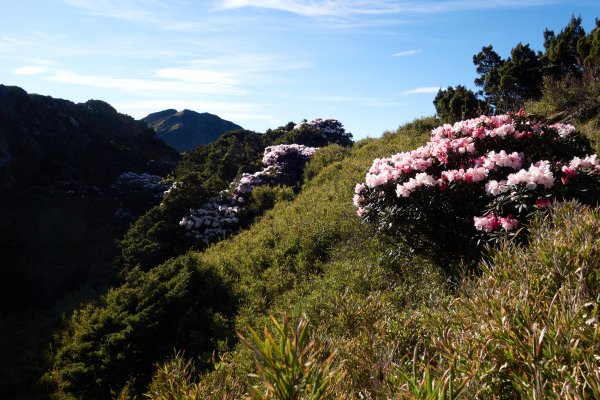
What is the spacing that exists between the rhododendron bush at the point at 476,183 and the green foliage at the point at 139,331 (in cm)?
398

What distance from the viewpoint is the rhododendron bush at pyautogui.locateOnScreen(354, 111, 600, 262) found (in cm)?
445

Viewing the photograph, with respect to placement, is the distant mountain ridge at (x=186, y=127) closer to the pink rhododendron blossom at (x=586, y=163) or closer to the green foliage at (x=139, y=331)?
the green foliage at (x=139, y=331)

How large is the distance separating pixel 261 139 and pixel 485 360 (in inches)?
1003

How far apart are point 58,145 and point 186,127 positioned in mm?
61240

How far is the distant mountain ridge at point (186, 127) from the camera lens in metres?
82.8

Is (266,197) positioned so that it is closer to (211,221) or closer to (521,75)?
(211,221)

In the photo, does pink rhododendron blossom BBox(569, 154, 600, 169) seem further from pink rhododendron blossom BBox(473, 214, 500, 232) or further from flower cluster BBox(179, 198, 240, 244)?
flower cluster BBox(179, 198, 240, 244)

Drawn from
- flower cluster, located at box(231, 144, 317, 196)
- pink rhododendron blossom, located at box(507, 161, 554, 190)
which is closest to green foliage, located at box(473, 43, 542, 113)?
flower cluster, located at box(231, 144, 317, 196)

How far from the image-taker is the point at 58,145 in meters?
27.7

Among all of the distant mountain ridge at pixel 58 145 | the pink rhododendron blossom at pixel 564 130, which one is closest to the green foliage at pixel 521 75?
the pink rhododendron blossom at pixel 564 130

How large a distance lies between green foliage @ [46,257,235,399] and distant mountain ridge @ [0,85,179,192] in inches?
740

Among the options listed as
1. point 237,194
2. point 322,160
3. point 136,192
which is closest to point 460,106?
point 322,160

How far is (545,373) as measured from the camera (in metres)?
1.64

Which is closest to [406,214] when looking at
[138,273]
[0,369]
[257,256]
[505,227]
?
[505,227]
